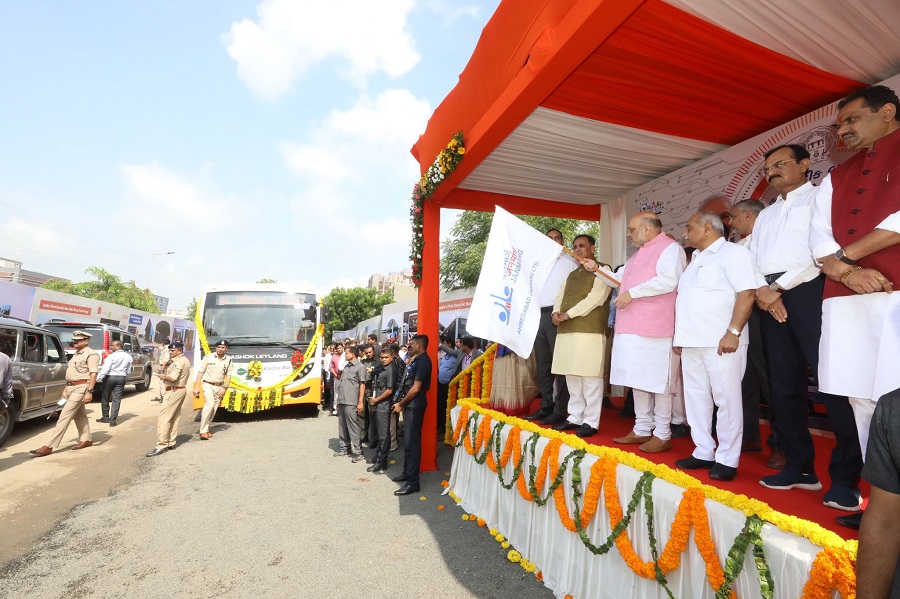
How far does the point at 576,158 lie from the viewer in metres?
5.47

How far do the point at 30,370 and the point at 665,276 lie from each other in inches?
374

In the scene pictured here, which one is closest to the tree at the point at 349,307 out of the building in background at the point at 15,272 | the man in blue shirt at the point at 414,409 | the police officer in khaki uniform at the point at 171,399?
the police officer in khaki uniform at the point at 171,399

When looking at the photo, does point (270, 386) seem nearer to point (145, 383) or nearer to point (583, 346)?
point (583, 346)

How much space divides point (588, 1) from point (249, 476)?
6.31m

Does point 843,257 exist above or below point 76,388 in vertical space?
above

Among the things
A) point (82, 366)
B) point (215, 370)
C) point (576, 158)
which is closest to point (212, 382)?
point (215, 370)

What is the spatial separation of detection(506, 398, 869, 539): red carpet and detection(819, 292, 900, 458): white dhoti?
1.24 ft

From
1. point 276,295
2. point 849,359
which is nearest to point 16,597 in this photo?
point 849,359

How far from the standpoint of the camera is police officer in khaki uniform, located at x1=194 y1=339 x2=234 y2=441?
27.4 ft

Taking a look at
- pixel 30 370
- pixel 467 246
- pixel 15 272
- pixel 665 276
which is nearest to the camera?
pixel 665 276

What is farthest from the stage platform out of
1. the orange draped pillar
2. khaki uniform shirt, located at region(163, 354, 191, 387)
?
khaki uniform shirt, located at region(163, 354, 191, 387)

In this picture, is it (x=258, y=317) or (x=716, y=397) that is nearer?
(x=716, y=397)

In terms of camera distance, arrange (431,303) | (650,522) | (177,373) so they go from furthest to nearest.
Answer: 1. (177,373)
2. (431,303)
3. (650,522)

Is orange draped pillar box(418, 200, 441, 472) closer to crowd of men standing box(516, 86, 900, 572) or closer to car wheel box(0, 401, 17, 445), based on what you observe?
crowd of men standing box(516, 86, 900, 572)
